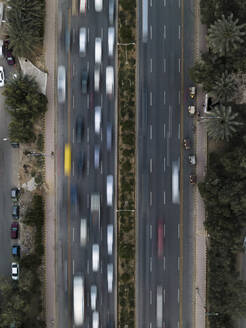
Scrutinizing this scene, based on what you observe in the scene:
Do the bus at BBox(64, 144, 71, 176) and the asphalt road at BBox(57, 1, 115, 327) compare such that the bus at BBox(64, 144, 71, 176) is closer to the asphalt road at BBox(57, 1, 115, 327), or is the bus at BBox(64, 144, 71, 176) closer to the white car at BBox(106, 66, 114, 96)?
the asphalt road at BBox(57, 1, 115, 327)

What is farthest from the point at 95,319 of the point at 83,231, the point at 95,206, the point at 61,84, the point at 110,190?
the point at 61,84

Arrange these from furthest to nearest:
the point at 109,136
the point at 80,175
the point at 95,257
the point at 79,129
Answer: the point at 80,175 < the point at 79,129 < the point at 109,136 < the point at 95,257

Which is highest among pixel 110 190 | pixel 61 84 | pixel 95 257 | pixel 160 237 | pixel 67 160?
pixel 61 84

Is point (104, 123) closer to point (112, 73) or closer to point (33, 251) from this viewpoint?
point (112, 73)

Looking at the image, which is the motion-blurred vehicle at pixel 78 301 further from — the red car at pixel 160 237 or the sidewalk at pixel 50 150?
the red car at pixel 160 237

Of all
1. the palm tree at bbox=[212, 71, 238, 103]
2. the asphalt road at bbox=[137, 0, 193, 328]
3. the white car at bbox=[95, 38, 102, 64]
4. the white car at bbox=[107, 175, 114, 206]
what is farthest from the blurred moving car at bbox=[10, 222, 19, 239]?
the palm tree at bbox=[212, 71, 238, 103]

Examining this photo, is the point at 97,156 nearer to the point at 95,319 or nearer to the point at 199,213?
the point at 199,213

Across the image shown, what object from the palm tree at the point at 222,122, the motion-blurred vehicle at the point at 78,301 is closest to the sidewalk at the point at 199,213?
the palm tree at the point at 222,122

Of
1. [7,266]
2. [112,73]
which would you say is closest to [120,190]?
[112,73]
